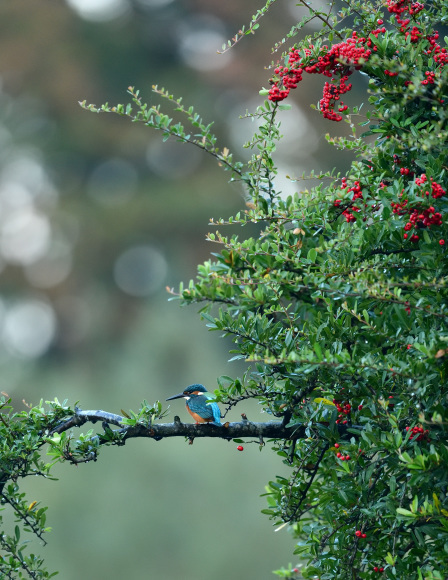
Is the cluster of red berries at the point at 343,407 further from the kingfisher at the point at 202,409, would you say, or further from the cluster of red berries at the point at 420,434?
the kingfisher at the point at 202,409

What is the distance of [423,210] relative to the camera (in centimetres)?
162

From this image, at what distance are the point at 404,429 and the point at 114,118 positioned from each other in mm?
9178

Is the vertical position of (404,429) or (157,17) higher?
(157,17)

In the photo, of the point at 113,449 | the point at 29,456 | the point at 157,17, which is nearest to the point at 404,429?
the point at 29,456

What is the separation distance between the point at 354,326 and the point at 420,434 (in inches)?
11.4

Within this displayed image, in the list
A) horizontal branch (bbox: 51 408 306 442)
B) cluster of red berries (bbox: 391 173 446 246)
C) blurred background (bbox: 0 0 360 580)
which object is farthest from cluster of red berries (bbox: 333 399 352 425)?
blurred background (bbox: 0 0 360 580)

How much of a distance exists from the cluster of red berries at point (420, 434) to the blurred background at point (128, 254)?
244 inches

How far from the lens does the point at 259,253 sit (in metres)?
1.67

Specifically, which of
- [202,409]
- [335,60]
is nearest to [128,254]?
[202,409]

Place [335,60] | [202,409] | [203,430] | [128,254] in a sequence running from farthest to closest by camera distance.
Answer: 1. [128,254]
2. [202,409]
3. [203,430]
4. [335,60]

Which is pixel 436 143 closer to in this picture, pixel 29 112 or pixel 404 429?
pixel 404 429

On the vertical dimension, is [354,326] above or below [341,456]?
above

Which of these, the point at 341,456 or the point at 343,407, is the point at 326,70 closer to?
the point at 343,407

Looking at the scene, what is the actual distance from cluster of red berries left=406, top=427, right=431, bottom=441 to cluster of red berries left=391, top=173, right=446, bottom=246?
1.45 ft
